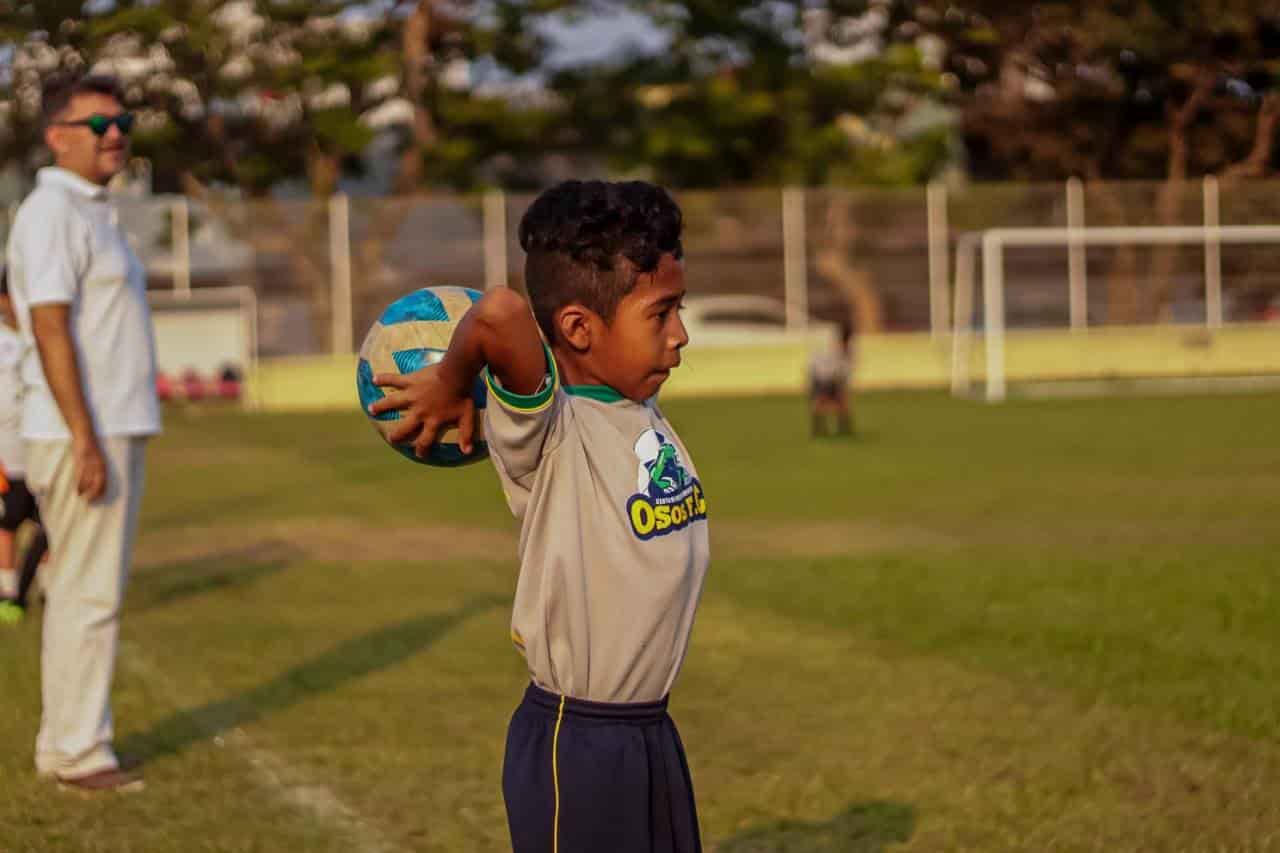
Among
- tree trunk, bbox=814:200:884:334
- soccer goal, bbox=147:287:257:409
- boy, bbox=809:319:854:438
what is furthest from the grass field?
tree trunk, bbox=814:200:884:334

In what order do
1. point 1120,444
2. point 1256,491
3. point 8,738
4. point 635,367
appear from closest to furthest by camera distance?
point 635,367
point 8,738
point 1256,491
point 1120,444

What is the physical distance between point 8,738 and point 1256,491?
1056 cm

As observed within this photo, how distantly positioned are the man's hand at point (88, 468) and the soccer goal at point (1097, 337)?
2692 centimetres

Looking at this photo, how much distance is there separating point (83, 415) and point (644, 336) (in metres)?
2.93

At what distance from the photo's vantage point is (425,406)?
316cm

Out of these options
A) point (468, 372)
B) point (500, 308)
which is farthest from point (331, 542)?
point (500, 308)

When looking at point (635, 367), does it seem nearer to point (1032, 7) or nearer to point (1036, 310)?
point (1036, 310)

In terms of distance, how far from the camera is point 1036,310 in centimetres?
3334

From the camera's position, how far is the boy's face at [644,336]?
328 centimetres

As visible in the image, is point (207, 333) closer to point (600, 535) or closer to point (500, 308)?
point (600, 535)

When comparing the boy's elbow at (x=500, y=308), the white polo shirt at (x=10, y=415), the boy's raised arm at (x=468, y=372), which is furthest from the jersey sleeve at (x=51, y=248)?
the white polo shirt at (x=10, y=415)

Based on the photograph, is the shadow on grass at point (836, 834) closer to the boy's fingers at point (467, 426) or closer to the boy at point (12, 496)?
the boy's fingers at point (467, 426)

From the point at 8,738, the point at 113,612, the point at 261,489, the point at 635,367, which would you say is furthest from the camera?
the point at 261,489

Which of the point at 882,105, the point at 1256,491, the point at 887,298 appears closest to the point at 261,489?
the point at 1256,491
